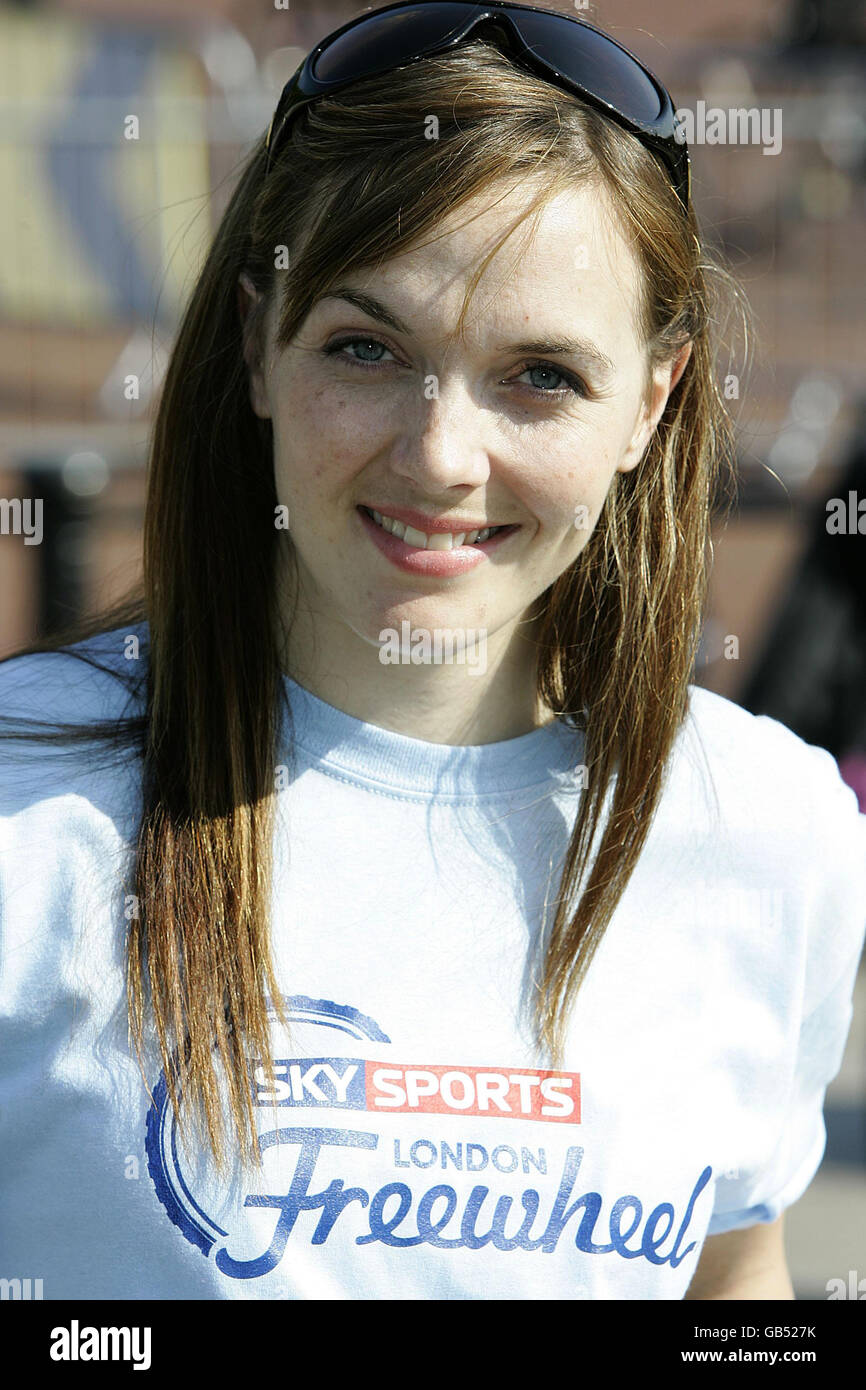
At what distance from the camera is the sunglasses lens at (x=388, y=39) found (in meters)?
1.75

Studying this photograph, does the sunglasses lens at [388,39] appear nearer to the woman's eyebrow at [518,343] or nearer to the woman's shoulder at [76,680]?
the woman's eyebrow at [518,343]

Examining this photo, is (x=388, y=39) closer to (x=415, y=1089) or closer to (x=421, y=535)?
(x=421, y=535)

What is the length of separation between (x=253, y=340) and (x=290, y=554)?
0.26 meters

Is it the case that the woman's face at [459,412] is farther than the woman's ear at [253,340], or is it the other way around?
the woman's ear at [253,340]

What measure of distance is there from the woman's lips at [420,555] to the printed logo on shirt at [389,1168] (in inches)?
19.0

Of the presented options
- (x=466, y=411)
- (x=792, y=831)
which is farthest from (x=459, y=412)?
(x=792, y=831)

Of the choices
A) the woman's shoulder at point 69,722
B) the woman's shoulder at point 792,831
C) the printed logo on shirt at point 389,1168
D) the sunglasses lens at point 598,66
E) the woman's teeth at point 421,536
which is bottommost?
the printed logo on shirt at point 389,1168

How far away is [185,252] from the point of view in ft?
20.6

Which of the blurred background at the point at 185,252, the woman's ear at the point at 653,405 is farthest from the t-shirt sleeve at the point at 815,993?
the blurred background at the point at 185,252

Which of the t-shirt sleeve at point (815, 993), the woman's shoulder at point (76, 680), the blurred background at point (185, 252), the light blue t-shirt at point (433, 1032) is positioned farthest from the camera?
the blurred background at point (185, 252)

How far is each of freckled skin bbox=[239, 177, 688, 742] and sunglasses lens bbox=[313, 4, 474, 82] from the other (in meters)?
0.21

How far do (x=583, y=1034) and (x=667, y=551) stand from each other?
0.63 meters

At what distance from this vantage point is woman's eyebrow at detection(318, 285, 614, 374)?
168 centimetres
